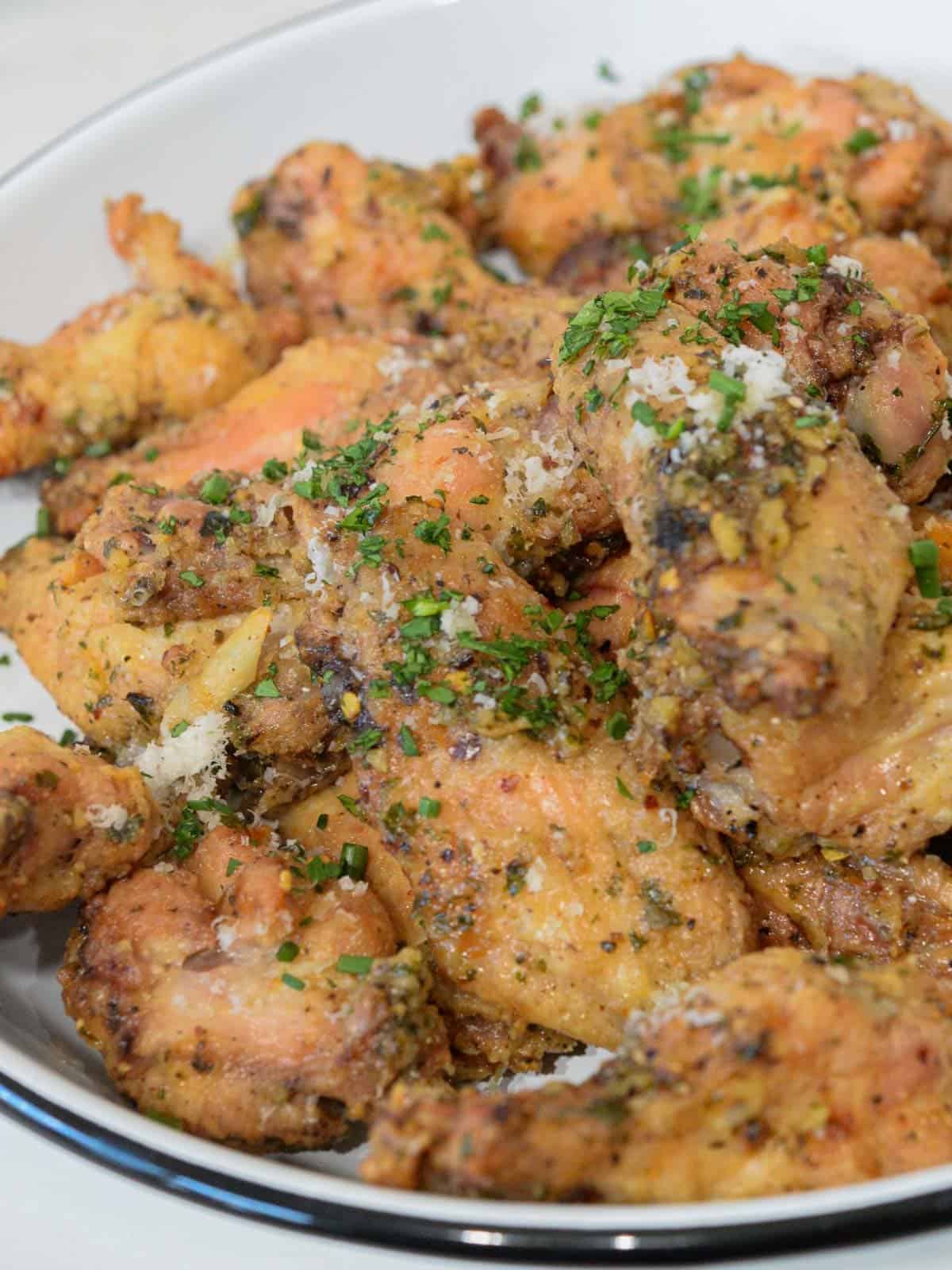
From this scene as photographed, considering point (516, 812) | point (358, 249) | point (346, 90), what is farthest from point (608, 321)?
point (346, 90)

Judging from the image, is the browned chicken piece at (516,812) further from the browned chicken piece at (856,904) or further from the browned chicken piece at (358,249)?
the browned chicken piece at (358,249)

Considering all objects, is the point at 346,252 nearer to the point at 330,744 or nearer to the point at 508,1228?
the point at 330,744

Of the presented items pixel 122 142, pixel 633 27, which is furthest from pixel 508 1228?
pixel 633 27

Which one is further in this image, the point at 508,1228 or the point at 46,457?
the point at 46,457

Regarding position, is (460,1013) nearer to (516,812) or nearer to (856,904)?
(516,812)

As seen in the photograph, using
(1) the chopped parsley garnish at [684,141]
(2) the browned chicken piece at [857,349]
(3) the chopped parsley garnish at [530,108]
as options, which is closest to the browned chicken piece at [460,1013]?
(2) the browned chicken piece at [857,349]

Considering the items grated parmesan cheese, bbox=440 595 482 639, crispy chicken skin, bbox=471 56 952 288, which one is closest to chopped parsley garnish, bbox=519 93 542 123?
crispy chicken skin, bbox=471 56 952 288
